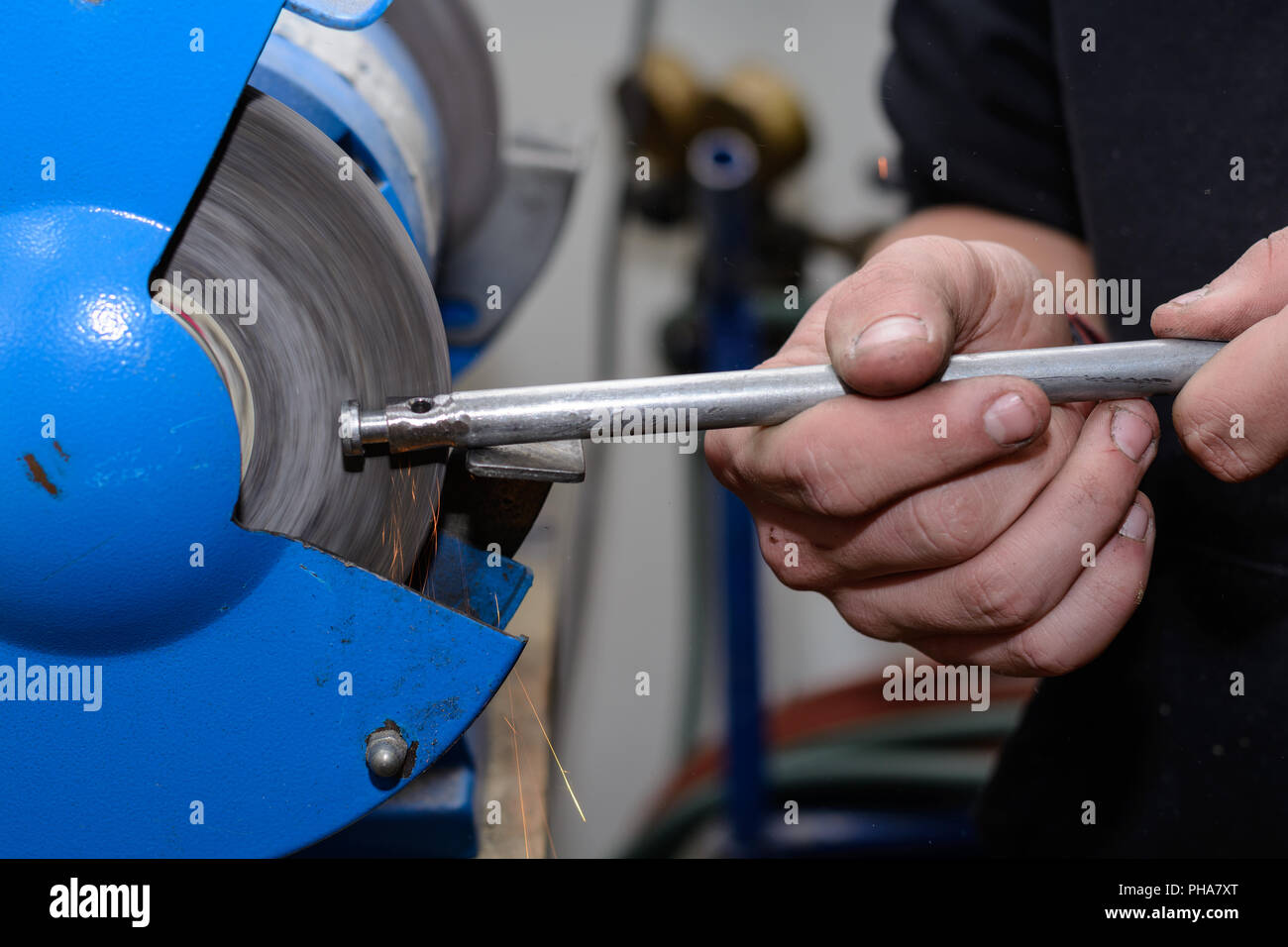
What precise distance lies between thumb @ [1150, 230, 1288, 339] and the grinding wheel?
35 cm

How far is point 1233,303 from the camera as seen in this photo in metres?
0.43

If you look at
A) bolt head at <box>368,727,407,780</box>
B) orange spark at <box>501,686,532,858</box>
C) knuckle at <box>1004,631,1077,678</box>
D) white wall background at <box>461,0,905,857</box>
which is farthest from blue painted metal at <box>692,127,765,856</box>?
bolt head at <box>368,727,407,780</box>

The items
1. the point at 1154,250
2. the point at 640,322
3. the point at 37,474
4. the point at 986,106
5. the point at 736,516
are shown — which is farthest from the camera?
the point at 640,322

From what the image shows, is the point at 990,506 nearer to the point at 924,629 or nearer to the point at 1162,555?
the point at 924,629

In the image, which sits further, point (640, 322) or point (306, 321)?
point (640, 322)

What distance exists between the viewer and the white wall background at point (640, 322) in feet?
4.51

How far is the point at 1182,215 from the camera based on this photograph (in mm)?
589

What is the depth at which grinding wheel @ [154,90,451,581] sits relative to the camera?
39cm

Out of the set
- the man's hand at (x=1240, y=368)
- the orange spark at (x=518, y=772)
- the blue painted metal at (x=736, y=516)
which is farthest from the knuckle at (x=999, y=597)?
the blue painted metal at (x=736, y=516)

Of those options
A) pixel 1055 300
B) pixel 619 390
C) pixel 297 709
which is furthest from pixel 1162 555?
pixel 297 709

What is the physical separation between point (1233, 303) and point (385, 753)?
0.43m

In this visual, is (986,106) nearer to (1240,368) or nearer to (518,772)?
(1240,368)

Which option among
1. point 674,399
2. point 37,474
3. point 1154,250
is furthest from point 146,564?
point 1154,250

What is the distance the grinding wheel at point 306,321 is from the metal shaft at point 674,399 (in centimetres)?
2
